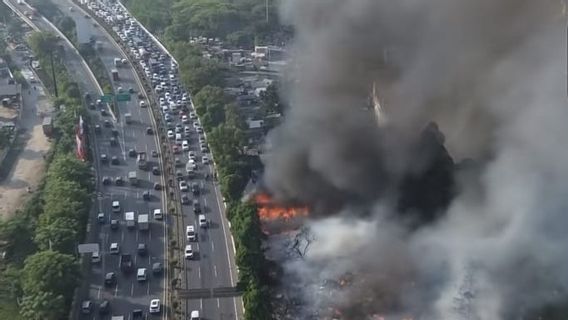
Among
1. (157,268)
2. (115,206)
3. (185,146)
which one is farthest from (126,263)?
(185,146)

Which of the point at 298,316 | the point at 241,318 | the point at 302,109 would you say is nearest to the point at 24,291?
the point at 241,318

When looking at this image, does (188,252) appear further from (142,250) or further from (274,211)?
(274,211)

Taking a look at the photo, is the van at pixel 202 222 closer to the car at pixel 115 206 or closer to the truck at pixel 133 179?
the car at pixel 115 206

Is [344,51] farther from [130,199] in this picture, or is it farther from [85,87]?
[85,87]

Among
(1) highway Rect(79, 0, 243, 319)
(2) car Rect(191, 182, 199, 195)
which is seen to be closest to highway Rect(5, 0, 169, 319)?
(1) highway Rect(79, 0, 243, 319)

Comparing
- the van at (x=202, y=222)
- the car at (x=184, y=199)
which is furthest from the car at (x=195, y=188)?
the van at (x=202, y=222)

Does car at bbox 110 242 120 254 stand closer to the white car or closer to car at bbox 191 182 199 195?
the white car

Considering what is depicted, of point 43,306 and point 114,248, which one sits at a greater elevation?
point 114,248
